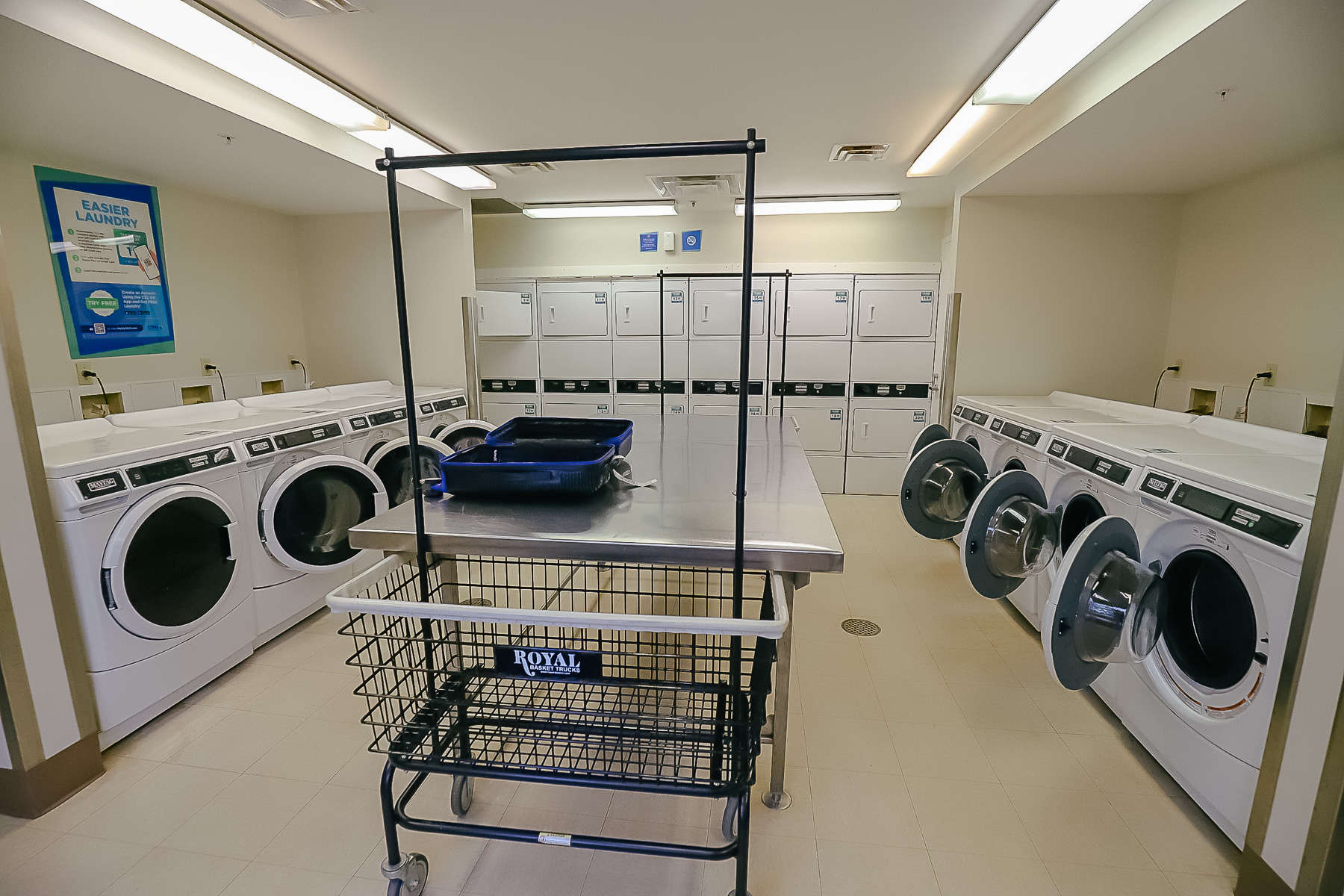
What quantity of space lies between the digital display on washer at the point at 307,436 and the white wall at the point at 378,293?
1600mm

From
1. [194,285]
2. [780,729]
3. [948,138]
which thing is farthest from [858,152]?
[194,285]

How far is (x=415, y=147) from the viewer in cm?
343

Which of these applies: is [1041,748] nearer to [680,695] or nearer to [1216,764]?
[1216,764]

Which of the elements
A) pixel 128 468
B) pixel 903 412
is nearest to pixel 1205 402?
pixel 903 412

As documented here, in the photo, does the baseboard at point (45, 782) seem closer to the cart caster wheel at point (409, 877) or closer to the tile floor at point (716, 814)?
the tile floor at point (716, 814)

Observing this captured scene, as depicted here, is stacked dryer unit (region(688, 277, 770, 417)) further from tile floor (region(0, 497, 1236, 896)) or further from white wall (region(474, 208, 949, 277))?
tile floor (region(0, 497, 1236, 896))

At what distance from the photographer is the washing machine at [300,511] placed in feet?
8.36

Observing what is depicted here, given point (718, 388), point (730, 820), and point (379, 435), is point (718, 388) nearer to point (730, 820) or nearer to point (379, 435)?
point (379, 435)

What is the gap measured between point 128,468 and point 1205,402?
5253mm

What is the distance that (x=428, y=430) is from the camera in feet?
13.8

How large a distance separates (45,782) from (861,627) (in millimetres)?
3030

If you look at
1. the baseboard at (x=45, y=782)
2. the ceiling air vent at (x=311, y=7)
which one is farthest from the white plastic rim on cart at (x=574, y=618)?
the ceiling air vent at (x=311, y=7)

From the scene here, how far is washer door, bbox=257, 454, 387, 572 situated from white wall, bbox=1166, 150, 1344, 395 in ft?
14.6

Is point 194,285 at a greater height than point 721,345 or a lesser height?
greater
